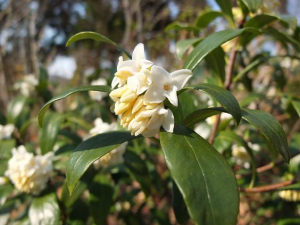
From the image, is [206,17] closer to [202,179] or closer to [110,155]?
[110,155]

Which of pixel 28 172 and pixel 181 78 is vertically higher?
pixel 181 78

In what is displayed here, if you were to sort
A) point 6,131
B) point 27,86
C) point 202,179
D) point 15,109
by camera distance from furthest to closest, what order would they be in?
point 27,86
point 15,109
point 6,131
point 202,179

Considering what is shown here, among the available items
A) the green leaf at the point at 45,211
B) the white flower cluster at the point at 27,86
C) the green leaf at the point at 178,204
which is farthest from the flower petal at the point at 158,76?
the white flower cluster at the point at 27,86

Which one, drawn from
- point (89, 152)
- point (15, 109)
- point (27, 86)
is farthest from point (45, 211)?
point (27, 86)

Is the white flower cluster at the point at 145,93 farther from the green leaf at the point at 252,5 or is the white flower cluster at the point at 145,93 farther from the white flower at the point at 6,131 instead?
the white flower at the point at 6,131

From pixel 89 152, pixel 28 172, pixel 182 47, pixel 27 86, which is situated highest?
pixel 182 47

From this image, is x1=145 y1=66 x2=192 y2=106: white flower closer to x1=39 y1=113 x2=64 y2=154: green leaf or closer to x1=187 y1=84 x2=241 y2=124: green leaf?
x1=187 y1=84 x2=241 y2=124: green leaf

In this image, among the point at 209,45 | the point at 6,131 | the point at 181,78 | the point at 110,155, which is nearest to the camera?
the point at 181,78
